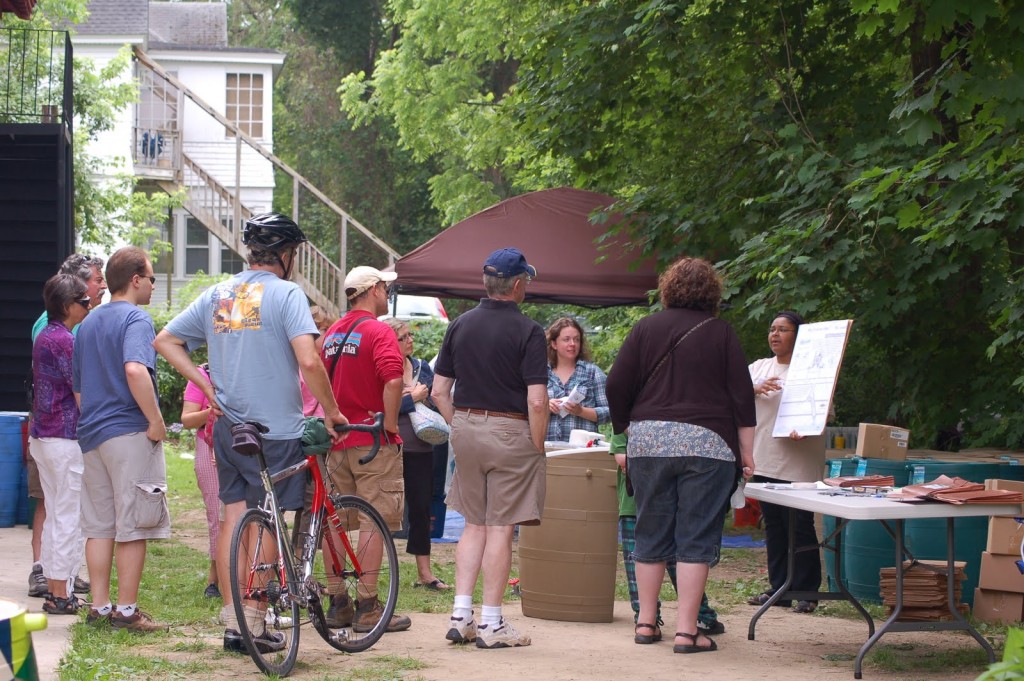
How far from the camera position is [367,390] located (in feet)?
23.3

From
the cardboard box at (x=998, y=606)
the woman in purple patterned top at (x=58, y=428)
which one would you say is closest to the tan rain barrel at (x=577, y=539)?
the cardboard box at (x=998, y=606)

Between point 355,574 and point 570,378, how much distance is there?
3401 mm

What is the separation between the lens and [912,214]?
26.9 feet

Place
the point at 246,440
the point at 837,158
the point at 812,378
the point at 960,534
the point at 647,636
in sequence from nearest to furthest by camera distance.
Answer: the point at 246,440, the point at 647,636, the point at 812,378, the point at 960,534, the point at 837,158

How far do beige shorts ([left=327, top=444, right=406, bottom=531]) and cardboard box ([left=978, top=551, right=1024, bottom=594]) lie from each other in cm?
351

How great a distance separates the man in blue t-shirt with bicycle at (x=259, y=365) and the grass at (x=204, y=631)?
49 centimetres

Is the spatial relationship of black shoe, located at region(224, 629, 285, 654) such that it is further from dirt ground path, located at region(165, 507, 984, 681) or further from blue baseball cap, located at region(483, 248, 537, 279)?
blue baseball cap, located at region(483, 248, 537, 279)

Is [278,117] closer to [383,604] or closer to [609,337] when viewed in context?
[609,337]

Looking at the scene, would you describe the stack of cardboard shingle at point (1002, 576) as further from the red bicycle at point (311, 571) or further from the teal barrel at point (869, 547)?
the red bicycle at point (311, 571)

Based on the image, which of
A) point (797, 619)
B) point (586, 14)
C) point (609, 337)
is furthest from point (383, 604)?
point (609, 337)

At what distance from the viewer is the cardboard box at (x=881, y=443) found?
8195mm

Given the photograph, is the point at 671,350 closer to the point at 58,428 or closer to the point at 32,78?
the point at 58,428

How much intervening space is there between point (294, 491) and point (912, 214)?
173 inches

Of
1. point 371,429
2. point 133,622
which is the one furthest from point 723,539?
point 133,622
